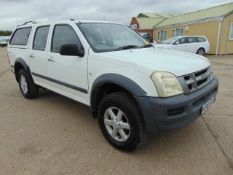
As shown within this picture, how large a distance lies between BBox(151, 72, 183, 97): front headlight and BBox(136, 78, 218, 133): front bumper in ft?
0.20

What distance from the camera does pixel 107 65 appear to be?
10.8 ft

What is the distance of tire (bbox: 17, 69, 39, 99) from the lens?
18.2 ft

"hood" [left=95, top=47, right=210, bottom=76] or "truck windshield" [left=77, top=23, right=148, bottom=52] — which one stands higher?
"truck windshield" [left=77, top=23, right=148, bottom=52]

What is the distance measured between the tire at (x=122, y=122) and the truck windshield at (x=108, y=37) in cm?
89

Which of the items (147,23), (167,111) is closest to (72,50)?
(167,111)

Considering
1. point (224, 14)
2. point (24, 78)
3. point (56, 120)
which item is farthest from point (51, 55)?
point (224, 14)

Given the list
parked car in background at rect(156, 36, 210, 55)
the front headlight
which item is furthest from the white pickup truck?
parked car in background at rect(156, 36, 210, 55)

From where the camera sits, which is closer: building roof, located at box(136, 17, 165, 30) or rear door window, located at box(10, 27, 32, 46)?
rear door window, located at box(10, 27, 32, 46)

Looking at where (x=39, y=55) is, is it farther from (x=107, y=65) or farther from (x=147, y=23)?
(x=147, y=23)

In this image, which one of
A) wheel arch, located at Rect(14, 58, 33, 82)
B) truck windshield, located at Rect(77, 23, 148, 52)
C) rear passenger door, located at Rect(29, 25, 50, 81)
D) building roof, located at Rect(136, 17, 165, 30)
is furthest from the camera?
building roof, located at Rect(136, 17, 165, 30)

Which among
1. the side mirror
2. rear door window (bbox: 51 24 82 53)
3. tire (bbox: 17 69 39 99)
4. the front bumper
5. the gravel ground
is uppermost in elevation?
rear door window (bbox: 51 24 82 53)

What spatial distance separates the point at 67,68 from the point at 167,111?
6.62ft

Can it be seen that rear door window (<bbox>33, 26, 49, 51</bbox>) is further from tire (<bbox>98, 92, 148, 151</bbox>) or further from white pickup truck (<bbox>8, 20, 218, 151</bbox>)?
tire (<bbox>98, 92, 148, 151</bbox>)

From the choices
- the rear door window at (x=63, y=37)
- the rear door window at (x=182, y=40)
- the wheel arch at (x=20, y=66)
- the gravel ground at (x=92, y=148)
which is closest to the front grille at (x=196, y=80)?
the gravel ground at (x=92, y=148)
